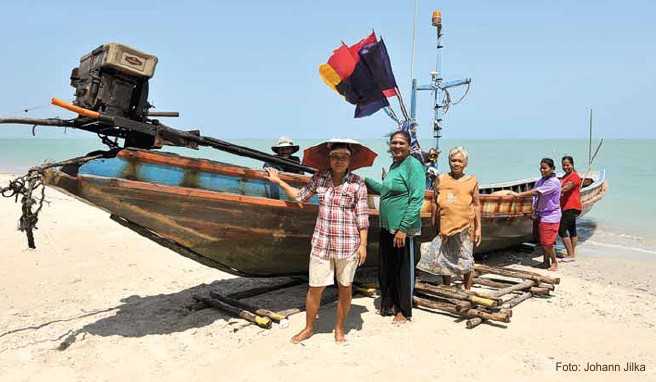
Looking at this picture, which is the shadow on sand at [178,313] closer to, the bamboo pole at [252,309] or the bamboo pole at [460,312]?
the bamboo pole at [252,309]

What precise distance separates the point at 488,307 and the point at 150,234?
3433 mm

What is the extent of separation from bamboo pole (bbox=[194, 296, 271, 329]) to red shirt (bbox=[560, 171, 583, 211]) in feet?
19.4

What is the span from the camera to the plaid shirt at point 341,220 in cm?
377

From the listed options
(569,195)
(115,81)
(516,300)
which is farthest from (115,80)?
(569,195)

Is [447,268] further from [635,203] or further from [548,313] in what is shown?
[635,203]

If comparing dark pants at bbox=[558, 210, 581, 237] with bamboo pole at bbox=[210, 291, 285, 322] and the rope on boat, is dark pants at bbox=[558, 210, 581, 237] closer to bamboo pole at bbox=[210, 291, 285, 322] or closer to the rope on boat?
bamboo pole at bbox=[210, 291, 285, 322]

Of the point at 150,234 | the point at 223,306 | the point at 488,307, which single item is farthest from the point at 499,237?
the point at 150,234

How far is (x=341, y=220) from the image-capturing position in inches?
149

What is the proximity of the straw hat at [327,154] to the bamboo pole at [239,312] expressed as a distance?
150 centimetres

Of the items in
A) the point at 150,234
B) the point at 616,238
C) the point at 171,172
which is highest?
the point at 171,172

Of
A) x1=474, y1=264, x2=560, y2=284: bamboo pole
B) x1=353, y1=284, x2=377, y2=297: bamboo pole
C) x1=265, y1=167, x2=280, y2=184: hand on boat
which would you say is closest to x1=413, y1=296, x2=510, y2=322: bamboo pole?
x1=353, y1=284, x2=377, y2=297: bamboo pole

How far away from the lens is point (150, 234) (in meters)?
4.42

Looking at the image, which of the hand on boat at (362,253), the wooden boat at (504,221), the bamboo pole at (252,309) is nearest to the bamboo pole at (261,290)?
the bamboo pole at (252,309)

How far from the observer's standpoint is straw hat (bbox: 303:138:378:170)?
4062 millimetres
